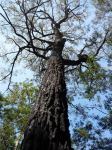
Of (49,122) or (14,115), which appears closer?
(49,122)

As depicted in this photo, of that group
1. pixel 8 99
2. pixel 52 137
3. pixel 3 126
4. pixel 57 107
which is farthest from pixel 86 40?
pixel 52 137

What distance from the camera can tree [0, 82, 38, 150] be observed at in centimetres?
1387

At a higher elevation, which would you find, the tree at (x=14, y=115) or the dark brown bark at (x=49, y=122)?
the tree at (x=14, y=115)

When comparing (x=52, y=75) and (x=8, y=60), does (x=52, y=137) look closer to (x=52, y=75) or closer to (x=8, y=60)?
(x=52, y=75)

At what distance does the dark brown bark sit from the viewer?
4.05m

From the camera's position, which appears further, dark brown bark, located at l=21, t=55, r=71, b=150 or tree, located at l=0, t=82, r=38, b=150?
tree, located at l=0, t=82, r=38, b=150

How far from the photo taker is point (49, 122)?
458 centimetres

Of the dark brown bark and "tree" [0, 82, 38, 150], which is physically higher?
"tree" [0, 82, 38, 150]

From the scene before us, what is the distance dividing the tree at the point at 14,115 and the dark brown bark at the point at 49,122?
790 cm

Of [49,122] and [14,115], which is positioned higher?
[14,115]

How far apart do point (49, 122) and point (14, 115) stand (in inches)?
379

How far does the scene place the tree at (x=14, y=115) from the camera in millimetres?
13867

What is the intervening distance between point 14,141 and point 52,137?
10824 mm

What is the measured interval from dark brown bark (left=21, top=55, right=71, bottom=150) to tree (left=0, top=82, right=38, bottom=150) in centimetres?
790
